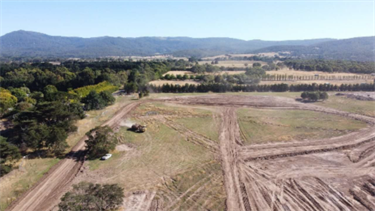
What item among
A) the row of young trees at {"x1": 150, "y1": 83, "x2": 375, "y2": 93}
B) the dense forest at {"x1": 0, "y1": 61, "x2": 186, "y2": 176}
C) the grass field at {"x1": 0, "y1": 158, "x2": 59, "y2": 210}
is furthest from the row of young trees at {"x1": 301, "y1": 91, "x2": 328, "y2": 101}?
the grass field at {"x1": 0, "y1": 158, "x2": 59, "y2": 210}

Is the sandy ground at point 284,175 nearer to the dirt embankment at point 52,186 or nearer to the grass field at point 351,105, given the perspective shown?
the dirt embankment at point 52,186

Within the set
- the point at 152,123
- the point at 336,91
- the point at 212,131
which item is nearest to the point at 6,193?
the point at 152,123

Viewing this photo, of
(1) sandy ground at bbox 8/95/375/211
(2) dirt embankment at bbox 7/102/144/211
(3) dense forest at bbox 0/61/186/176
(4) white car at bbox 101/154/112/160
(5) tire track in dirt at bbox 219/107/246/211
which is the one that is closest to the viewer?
(2) dirt embankment at bbox 7/102/144/211

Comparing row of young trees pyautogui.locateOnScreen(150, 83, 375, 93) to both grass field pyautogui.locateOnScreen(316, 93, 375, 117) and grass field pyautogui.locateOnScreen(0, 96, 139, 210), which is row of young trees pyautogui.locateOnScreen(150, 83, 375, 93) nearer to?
grass field pyautogui.locateOnScreen(316, 93, 375, 117)

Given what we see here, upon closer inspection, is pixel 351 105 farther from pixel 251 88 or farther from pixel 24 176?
pixel 24 176

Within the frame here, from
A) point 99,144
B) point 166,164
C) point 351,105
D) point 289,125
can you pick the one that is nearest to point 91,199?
point 166,164

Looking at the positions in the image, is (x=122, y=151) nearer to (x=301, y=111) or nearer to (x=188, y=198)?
(x=188, y=198)
